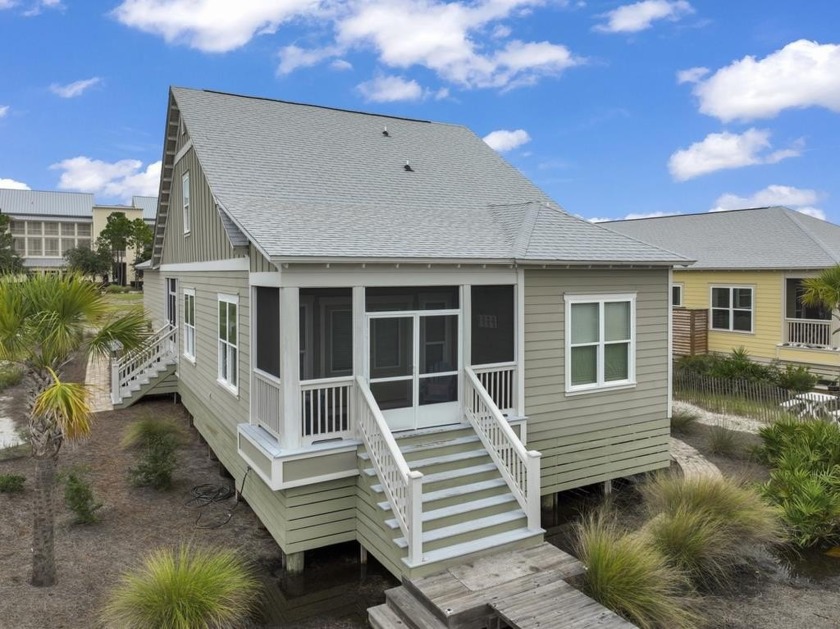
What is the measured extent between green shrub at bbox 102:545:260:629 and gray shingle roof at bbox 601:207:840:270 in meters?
19.4

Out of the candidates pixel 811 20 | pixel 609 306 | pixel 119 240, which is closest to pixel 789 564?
pixel 609 306

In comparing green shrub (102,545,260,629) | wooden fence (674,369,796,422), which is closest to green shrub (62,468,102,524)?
green shrub (102,545,260,629)

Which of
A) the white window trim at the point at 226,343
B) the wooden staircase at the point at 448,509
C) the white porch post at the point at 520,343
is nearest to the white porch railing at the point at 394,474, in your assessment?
the wooden staircase at the point at 448,509

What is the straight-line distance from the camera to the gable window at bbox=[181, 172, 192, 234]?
12.9 meters

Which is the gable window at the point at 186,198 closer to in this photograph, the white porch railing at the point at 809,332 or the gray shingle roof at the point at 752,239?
the gray shingle roof at the point at 752,239

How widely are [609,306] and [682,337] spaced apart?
528 inches

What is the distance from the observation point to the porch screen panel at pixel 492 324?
10.2 m

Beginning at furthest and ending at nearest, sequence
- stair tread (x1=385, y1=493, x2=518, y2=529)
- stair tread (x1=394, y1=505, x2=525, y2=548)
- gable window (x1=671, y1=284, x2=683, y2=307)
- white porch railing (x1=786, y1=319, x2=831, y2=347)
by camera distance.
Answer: gable window (x1=671, y1=284, x2=683, y2=307) < white porch railing (x1=786, y1=319, x2=831, y2=347) < stair tread (x1=385, y1=493, x2=518, y2=529) < stair tread (x1=394, y1=505, x2=525, y2=548)

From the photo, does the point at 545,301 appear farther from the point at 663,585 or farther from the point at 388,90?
the point at 388,90

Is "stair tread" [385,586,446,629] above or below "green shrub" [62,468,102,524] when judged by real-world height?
below

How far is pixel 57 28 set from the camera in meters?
15.9

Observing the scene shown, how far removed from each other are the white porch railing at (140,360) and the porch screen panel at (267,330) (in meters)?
6.10

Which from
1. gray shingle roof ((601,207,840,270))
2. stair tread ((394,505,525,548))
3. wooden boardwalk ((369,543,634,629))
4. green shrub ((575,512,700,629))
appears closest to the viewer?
wooden boardwalk ((369,543,634,629))

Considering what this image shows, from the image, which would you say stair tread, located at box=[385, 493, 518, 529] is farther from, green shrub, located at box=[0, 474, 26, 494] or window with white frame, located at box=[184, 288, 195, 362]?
window with white frame, located at box=[184, 288, 195, 362]
